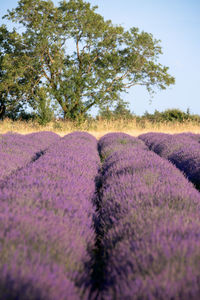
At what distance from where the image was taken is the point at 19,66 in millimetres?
22906

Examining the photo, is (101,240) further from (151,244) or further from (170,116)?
(170,116)

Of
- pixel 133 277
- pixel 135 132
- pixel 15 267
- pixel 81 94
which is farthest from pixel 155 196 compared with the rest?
pixel 81 94

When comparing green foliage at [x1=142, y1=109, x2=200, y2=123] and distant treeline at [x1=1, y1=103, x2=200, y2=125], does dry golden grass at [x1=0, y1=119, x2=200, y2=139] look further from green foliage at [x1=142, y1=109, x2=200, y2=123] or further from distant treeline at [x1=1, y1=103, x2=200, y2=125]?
green foliage at [x1=142, y1=109, x2=200, y2=123]

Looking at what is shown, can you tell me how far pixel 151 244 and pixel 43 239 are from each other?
714 mm

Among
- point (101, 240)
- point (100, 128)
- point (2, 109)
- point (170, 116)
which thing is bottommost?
point (101, 240)

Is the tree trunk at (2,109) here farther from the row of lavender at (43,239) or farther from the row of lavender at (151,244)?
the row of lavender at (151,244)

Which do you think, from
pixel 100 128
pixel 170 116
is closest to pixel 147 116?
pixel 170 116

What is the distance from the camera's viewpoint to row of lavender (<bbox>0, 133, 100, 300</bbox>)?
53.7 inches

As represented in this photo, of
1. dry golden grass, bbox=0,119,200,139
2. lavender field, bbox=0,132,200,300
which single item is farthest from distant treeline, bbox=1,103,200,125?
lavender field, bbox=0,132,200,300

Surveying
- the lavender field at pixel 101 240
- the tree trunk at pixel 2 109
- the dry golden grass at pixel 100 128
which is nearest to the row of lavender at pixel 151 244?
the lavender field at pixel 101 240

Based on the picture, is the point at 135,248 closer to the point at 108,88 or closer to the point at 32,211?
the point at 32,211

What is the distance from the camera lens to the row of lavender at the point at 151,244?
1.38 meters

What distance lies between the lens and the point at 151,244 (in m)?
1.80

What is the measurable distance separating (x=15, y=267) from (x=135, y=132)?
1869cm
